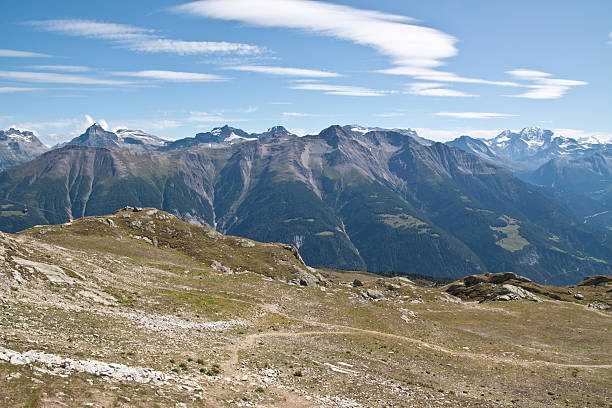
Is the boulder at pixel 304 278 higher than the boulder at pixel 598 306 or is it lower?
higher

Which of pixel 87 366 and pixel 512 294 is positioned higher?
pixel 87 366

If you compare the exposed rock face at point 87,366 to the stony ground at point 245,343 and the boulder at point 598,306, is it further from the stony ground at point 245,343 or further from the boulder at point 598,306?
the boulder at point 598,306

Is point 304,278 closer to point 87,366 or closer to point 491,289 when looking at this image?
point 491,289

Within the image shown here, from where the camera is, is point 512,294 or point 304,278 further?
point 512,294

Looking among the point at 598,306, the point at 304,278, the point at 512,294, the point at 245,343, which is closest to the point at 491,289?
the point at 512,294

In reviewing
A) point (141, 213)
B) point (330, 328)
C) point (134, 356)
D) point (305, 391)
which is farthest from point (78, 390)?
point (141, 213)

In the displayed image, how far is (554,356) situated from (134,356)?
5414 centimetres

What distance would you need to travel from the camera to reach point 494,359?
4759 centimetres

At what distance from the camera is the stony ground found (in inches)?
909

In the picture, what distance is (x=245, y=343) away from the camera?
125ft

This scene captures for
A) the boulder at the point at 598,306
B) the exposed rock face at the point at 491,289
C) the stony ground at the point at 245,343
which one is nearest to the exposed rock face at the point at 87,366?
the stony ground at the point at 245,343

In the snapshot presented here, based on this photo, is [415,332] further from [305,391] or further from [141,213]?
[141,213]

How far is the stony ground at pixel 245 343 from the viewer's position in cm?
2309

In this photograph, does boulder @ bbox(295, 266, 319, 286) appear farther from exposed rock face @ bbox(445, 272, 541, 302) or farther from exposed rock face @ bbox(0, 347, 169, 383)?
exposed rock face @ bbox(0, 347, 169, 383)
